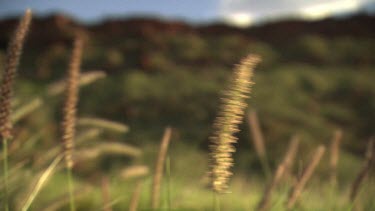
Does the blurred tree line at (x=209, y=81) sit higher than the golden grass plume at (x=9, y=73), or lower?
lower

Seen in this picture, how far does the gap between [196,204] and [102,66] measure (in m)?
13.4

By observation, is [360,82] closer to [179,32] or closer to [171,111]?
[171,111]

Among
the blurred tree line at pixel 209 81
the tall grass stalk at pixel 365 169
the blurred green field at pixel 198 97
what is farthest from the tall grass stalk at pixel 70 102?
the blurred tree line at pixel 209 81

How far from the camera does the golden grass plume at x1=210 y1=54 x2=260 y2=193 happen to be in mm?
880

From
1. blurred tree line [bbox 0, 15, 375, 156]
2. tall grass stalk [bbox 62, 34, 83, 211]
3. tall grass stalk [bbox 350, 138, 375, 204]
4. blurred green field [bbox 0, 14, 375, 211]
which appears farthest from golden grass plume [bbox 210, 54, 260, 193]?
blurred tree line [bbox 0, 15, 375, 156]

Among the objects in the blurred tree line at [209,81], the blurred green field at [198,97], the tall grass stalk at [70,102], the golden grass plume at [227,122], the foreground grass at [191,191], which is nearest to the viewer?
the golden grass plume at [227,122]

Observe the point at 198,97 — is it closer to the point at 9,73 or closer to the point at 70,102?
the point at 70,102

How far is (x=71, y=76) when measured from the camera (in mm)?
1319

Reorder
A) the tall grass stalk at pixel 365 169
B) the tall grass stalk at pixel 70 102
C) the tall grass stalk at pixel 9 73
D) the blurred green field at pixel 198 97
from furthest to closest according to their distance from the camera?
1. the blurred green field at pixel 198 97
2. the tall grass stalk at pixel 365 169
3. the tall grass stalk at pixel 70 102
4. the tall grass stalk at pixel 9 73

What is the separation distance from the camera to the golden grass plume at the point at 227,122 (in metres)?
0.88

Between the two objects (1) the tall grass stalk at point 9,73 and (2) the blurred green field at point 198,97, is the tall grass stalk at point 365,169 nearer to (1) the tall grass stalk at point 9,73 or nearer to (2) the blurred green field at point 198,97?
(1) the tall grass stalk at point 9,73

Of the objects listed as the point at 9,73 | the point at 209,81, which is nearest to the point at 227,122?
the point at 9,73

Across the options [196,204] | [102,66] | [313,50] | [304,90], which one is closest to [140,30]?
[102,66]

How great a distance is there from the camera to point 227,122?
89 cm
